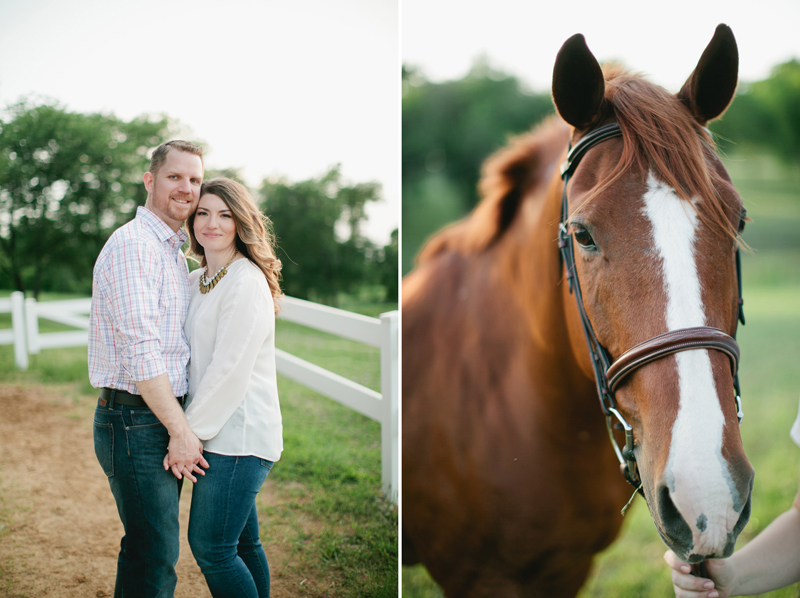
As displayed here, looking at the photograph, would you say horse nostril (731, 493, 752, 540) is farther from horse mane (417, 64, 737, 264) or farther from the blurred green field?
the blurred green field

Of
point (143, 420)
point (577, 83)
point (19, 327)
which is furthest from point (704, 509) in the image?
point (19, 327)

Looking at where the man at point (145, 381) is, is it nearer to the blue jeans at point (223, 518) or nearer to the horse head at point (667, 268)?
the blue jeans at point (223, 518)

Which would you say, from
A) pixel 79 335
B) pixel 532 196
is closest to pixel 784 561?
pixel 532 196

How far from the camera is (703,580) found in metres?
1.05

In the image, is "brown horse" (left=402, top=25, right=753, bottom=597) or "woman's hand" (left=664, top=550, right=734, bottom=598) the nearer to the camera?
"brown horse" (left=402, top=25, right=753, bottom=597)

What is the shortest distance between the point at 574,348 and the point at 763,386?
342 centimetres

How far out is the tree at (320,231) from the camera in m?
2.24

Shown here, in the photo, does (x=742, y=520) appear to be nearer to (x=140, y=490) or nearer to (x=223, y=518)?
(x=223, y=518)

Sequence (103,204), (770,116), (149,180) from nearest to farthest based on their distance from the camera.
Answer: (149,180), (770,116), (103,204)

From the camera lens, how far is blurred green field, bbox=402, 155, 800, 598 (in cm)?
218

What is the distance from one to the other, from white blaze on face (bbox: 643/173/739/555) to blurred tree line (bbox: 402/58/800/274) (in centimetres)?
196

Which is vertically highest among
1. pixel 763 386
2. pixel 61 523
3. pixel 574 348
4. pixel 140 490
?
pixel 574 348

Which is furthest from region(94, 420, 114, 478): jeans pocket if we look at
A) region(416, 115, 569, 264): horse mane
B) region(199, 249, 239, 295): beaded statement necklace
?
region(416, 115, 569, 264): horse mane

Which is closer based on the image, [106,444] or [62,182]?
[106,444]
